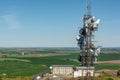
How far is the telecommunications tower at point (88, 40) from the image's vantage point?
58.0m

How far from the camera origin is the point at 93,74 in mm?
56250

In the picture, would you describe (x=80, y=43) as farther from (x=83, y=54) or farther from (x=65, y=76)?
Answer: (x=65, y=76)

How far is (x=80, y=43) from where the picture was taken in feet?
194

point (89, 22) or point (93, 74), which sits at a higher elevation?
point (89, 22)

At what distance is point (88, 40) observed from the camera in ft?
192

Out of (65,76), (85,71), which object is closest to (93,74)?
(85,71)

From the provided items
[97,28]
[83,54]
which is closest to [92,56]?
[83,54]

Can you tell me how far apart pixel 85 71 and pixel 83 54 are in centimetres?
367

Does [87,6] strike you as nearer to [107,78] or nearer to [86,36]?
[86,36]

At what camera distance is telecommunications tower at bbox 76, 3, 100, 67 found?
190 feet

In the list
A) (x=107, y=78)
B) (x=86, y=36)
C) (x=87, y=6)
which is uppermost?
(x=87, y=6)

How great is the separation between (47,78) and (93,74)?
8.41 metres

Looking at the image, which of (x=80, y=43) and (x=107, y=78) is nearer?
(x=107, y=78)

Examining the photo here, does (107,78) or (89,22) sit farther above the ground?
(89,22)
